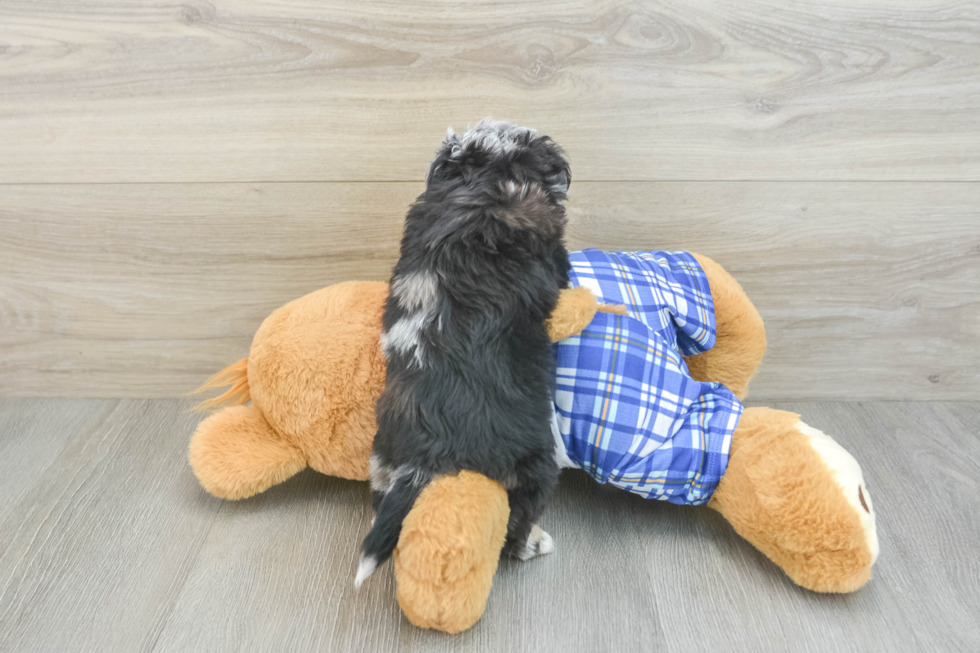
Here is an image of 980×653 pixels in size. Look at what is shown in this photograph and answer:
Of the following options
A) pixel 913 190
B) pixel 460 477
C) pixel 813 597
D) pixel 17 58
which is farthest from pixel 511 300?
pixel 17 58

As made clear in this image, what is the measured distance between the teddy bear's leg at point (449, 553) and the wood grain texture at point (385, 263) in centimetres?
45

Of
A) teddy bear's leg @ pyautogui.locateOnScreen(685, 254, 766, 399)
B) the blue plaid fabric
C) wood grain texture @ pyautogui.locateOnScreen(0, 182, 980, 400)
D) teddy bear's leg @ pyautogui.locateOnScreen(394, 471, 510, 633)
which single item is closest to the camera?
teddy bear's leg @ pyautogui.locateOnScreen(394, 471, 510, 633)

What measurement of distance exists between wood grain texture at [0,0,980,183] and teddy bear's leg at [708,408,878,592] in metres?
0.40

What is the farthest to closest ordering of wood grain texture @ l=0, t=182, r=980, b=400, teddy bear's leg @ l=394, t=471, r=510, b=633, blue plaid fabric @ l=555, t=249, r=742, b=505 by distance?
wood grain texture @ l=0, t=182, r=980, b=400, blue plaid fabric @ l=555, t=249, r=742, b=505, teddy bear's leg @ l=394, t=471, r=510, b=633

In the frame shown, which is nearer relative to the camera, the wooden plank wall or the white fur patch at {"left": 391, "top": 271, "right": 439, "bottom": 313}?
the white fur patch at {"left": 391, "top": 271, "right": 439, "bottom": 313}

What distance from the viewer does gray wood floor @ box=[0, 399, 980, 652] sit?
0.64m

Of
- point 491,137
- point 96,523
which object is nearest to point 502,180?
point 491,137

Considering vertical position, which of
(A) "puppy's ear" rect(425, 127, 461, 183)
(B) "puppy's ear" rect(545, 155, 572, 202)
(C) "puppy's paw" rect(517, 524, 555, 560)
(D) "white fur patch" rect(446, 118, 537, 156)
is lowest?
(C) "puppy's paw" rect(517, 524, 555, 560)

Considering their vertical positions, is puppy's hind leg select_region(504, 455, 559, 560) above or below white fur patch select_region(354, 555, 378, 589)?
above

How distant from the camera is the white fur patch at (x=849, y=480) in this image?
64 cm

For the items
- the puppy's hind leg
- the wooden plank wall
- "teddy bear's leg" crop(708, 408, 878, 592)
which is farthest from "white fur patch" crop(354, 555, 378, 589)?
the wooden plank wall

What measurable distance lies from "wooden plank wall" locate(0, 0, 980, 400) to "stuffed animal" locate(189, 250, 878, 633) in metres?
0.15

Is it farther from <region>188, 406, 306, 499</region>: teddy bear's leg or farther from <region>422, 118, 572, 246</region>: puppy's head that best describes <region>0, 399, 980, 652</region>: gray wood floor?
<region>422, 118, 572, 246</region>: puppy's head

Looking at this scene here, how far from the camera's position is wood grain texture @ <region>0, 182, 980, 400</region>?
0.94 meters
